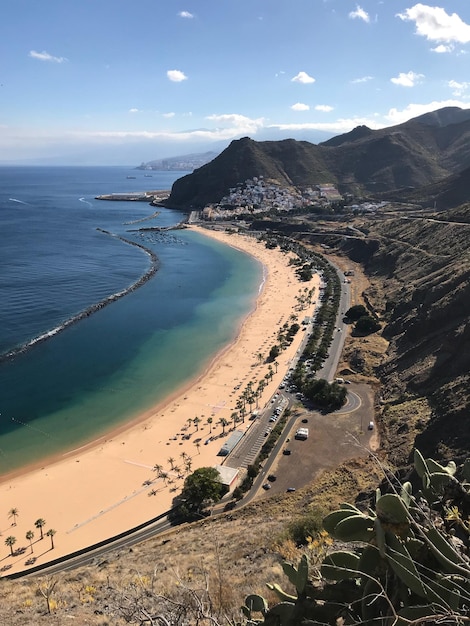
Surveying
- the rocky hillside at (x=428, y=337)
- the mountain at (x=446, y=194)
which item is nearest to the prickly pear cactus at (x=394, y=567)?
the rocky hillside at (x=428, y=337)

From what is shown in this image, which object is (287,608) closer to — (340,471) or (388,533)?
(388,533)

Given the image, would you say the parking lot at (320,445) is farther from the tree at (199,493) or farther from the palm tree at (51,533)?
the palm tree at (51,533)

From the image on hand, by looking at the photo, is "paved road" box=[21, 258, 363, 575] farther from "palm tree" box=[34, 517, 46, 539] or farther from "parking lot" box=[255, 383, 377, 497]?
"palm tree" box=[34, 517, 46, 539]

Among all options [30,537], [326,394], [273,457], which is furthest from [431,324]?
[30,537]

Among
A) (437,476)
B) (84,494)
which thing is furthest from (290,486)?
(437,476)

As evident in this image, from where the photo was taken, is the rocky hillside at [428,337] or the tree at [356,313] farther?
the tree at [356,313]

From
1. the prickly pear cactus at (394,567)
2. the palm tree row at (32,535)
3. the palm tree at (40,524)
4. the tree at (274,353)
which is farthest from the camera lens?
the tree at (274,353)

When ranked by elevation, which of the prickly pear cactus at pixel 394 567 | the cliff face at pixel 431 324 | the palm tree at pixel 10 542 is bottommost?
the palm tree at pixel 10 542

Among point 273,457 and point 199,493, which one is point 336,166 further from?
point 199,493
